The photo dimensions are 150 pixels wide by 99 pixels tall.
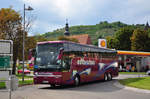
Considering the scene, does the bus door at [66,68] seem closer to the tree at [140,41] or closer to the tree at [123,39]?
the tree at [140,41]

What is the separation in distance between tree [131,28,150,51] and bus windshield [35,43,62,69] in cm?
6297

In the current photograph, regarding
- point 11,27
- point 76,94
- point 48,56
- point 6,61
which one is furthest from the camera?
point 11,27

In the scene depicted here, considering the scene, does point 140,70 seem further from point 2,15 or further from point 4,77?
point 4,77

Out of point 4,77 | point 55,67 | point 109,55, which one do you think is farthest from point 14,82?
point 109,55

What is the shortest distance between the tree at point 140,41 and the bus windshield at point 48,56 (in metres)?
63.0

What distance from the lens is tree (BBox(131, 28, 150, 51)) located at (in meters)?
79.2

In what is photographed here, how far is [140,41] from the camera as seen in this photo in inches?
3167

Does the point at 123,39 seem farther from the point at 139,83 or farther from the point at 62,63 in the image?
the point at 62,63

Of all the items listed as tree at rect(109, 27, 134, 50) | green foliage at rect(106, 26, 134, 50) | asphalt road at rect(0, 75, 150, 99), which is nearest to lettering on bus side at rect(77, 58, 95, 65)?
asphalt road at rect(0, 75, 150, 99)

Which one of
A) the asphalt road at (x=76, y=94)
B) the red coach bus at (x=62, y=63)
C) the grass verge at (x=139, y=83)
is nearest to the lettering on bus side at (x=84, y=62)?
the red coach bus at (x=62, y=63)

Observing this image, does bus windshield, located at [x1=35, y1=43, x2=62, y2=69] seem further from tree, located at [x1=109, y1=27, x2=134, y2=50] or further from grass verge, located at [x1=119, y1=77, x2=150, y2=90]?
tree, located at [x1=109, y1=27, x2=134, y2=50]

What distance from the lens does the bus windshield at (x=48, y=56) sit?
61.2ft

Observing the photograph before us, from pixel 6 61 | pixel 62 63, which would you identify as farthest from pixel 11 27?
pixel 6 61

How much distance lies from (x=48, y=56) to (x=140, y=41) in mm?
65494
